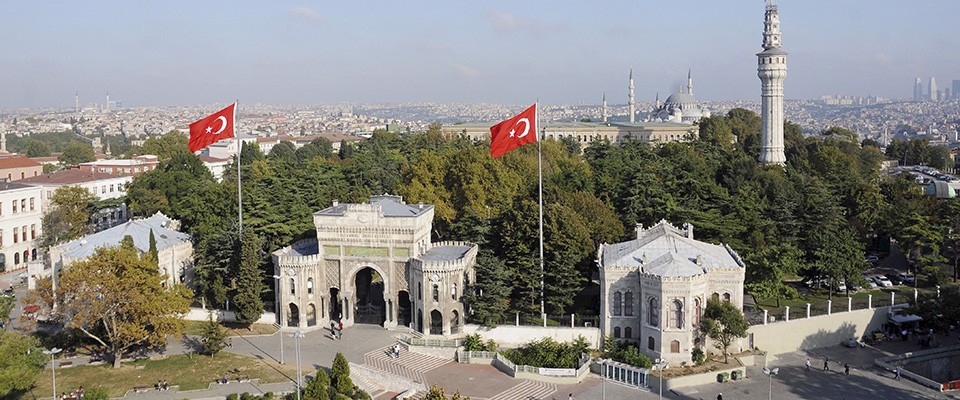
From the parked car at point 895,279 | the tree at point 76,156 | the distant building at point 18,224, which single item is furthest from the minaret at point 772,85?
the tree at point 76,156

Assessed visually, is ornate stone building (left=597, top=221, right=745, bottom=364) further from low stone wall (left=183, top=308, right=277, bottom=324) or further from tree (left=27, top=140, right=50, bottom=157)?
tree (left=27, top=140, right=50, bottom=157)

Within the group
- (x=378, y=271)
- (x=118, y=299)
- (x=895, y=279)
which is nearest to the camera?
(x=118, y=299)

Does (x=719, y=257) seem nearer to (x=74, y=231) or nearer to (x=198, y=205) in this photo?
(x=198, y=205)

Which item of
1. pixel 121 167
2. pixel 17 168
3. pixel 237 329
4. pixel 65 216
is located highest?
pixel 17 168

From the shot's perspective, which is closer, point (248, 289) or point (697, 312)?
point (697, 312)

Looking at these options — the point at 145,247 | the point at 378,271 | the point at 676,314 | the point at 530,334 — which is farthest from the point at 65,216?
the point at 676,314

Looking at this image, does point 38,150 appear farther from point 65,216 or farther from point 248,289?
point 248,289

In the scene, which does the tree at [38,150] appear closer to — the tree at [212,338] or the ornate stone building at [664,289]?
the tree at [212,338]

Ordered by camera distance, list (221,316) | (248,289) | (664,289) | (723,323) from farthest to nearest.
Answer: (221,316) < (248,289) < (723,323) < (664,289)

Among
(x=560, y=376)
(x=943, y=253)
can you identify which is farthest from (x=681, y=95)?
(x=560, y=376)
